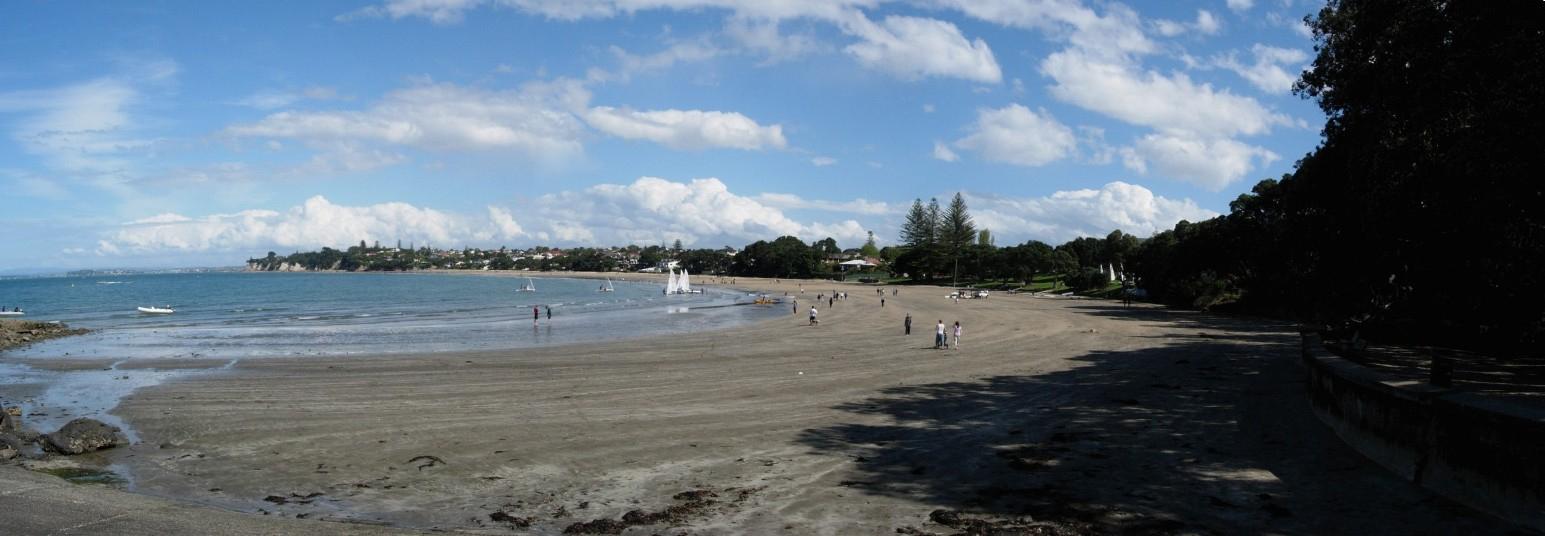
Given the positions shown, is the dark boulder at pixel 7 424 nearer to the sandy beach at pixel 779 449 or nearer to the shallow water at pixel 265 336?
the shallow water at pixel 265 336

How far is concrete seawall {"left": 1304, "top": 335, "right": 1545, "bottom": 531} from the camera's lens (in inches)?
349

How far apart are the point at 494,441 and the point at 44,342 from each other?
121 ft

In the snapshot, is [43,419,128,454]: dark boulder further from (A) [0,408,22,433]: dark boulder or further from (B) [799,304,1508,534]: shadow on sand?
(B) [799,304,1508,534]: shadow on sand

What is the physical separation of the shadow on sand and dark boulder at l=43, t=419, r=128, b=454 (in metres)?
12.1

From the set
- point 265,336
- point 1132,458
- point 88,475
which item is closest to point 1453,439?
point 1132,458

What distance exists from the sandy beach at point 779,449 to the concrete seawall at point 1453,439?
0.34 meters

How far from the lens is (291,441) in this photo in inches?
595

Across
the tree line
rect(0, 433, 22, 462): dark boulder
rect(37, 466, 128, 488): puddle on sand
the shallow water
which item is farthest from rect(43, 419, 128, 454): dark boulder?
the tree line

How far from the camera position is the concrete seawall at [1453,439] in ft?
29.1

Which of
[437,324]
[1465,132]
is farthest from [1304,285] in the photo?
[437,324]

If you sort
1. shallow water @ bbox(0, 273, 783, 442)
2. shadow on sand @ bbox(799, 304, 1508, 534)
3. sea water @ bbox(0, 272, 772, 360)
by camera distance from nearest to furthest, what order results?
shadow on sand @ bbox(799, 304, 1508, 534)
shallow water @ bbox(0, 273, 783, 442)
sea water @ bbox(0, 272, 772, 360)

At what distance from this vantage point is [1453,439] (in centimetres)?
1004

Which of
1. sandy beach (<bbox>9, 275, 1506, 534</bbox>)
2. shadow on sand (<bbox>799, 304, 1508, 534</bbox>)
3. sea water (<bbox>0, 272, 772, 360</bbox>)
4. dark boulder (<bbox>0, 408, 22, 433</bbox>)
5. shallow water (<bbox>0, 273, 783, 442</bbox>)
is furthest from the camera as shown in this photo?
sea water (<bbox>0, 272, 772, 360</bbox>)

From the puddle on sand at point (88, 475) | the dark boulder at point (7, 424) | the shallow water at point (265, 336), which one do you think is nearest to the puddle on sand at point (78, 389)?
the shallow water at point (265, 336)
